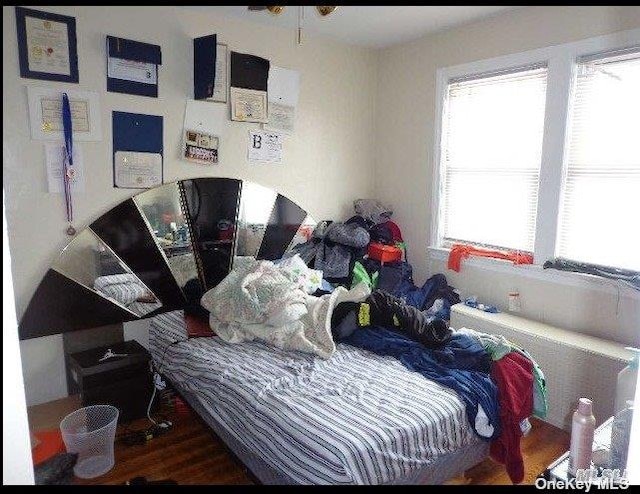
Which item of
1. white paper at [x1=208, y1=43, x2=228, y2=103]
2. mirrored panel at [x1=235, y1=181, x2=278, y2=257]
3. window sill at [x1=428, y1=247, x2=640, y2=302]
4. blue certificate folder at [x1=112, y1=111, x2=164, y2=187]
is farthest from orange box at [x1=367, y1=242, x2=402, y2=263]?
blue certificate folder at [x1=112, y1=111, x2=164, y2=187]

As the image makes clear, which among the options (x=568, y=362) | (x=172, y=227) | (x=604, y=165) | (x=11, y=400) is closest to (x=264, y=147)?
(x=172, y=227)

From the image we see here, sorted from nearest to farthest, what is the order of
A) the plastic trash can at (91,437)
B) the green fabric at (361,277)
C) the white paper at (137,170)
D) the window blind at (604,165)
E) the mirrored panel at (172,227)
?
1. the plastic trash can at (91,437)
2. the window blind at (604,165)
3. the white paper at (137,170)
4. the mirrored panel at (172,227)
5. the green fabric at (361,277)

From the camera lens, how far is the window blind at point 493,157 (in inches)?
110

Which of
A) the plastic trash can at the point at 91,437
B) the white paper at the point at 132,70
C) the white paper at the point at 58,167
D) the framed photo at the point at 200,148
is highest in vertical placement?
the white paper at the point at 132,70

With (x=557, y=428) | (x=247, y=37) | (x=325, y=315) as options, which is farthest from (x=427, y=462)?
(x=247, y=37)

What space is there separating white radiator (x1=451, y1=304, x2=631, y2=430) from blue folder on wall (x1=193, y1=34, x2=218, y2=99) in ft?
7.59

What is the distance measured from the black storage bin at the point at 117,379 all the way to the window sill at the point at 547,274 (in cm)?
221

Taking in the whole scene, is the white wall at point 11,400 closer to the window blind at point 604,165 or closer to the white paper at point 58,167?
the white paper at point 58,167

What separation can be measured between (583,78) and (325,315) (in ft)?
6.57

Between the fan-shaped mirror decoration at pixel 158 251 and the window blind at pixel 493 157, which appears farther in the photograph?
the window blind at pixel 493 157

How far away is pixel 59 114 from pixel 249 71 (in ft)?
4.08

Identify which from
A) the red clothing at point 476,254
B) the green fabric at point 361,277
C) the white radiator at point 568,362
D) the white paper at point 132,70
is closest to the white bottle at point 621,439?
the white radiator at point 568,362

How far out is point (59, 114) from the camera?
242cm

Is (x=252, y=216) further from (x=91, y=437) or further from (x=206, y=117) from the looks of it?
(x=91, y=437)
